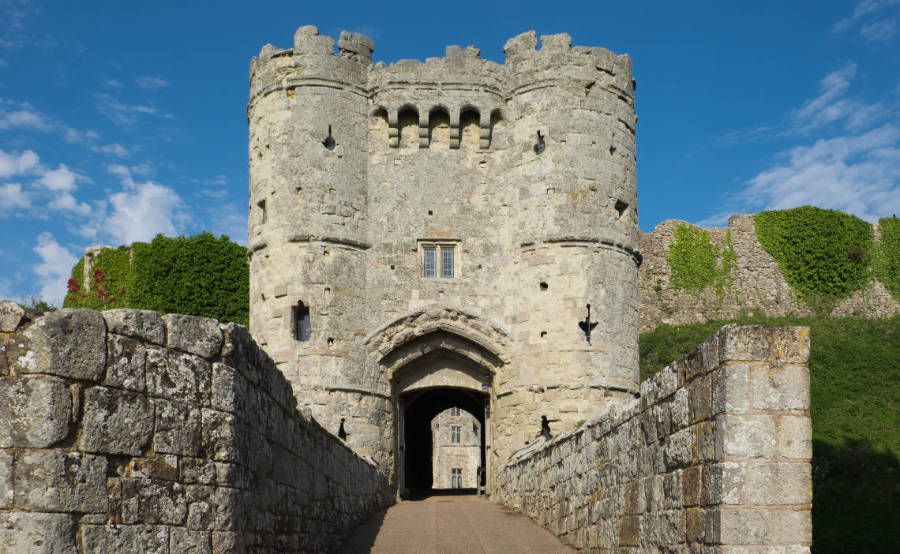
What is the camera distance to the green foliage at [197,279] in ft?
87.3

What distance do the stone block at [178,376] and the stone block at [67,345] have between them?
39cm

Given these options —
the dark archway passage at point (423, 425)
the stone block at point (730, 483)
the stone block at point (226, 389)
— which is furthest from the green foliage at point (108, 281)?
the stone block at point (730, 483)

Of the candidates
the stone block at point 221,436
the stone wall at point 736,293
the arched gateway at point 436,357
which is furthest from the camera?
the stone wall at point 736,293

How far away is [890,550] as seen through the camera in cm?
1423

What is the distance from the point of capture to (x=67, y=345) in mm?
4852

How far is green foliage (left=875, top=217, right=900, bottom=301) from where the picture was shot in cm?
3288

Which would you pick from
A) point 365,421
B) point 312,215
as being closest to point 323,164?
point 312,215

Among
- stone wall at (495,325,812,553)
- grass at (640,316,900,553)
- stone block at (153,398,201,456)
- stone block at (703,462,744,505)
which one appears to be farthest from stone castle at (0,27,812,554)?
stone block at (153,398,201,456)

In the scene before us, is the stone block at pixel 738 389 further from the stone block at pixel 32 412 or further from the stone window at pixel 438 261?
the stone window at pixel 438 261

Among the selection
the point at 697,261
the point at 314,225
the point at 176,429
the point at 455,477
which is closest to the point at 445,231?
the point at 314,225

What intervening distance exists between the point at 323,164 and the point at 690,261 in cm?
1685

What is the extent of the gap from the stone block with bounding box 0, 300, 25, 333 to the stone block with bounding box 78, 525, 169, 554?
102 centimetres

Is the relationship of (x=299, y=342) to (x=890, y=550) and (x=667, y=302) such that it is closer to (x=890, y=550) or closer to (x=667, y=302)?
(x=890, y=550)

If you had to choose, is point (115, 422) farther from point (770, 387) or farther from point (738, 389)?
point (770, 387)
